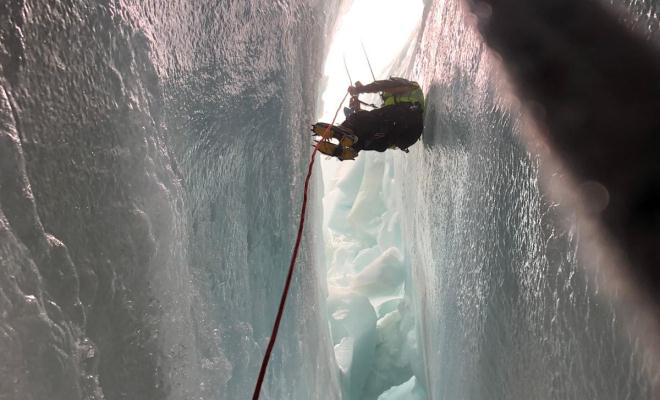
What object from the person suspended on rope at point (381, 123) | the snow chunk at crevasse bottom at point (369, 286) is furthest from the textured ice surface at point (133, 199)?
the snow chunk at crevasse bottom at point (369, 286)

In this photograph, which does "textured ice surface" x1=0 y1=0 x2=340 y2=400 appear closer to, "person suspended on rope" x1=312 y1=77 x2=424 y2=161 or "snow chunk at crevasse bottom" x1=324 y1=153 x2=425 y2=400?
"person suspended on rope" x1=312 y1=77 x2=424 y2=161

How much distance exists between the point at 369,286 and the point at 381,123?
9.77 feet

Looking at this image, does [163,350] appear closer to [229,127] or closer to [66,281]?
[66,281]

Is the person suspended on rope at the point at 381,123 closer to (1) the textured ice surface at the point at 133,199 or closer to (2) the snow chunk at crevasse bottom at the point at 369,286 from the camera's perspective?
(1) the textured ice surface at the point at 133,199

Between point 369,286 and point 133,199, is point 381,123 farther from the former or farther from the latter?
point 369,286

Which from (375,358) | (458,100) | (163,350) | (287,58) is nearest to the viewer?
(163,350)

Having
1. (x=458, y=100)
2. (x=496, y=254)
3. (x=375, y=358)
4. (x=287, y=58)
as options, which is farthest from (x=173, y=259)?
(x=375, y=358)

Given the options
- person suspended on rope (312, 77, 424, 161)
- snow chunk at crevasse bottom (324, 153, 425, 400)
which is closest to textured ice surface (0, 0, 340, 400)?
person suspended on rope (312, 77, 424, 161)

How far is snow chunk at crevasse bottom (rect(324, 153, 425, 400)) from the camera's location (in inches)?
164

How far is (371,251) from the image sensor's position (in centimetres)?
595

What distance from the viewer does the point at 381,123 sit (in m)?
2.31

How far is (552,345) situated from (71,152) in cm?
98

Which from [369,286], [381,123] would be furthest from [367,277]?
[381,123]

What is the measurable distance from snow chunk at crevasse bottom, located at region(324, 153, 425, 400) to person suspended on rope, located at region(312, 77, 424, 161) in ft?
7.34
